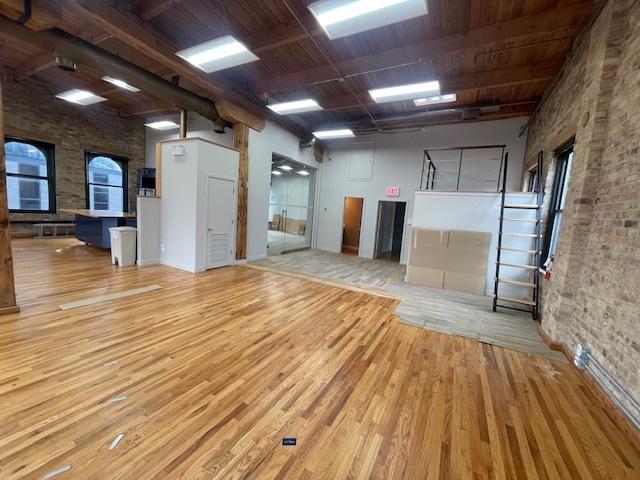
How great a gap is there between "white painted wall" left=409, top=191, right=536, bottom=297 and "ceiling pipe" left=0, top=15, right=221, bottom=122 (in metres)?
5.25

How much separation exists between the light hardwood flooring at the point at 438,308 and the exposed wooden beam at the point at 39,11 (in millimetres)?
5041

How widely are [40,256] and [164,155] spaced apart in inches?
134

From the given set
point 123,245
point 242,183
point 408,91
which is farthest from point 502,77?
point 123,245

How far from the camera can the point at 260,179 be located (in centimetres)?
668

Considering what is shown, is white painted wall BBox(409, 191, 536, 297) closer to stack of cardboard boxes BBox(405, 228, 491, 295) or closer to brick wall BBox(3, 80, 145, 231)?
stack of cardboard boxes BBox(405, 228, 491, 295)

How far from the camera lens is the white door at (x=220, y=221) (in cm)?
552

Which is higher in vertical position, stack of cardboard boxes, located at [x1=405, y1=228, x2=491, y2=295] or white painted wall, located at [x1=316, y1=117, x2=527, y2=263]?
white painted wall, located at [x1=316, y1=117, x2=527, y2=263]

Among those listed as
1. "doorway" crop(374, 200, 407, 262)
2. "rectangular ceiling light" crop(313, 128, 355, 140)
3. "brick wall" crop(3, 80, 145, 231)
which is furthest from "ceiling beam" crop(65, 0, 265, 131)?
"brick wall" crop(3, 80, 145, 231)

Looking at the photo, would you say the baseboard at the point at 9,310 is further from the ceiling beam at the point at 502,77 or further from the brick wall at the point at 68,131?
the ceiling beam at the point at 502,77

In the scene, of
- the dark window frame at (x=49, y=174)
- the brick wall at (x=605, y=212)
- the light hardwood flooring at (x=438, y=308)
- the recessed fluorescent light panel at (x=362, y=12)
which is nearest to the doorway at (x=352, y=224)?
the light hardwood flooring at (x=438, y=308)

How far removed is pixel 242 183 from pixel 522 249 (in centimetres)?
574

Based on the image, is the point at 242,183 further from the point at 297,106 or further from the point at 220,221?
the point at 297,106

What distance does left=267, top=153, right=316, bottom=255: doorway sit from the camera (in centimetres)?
871

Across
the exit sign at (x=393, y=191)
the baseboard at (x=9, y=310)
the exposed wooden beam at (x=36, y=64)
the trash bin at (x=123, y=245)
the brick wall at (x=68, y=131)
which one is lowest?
the baseboard at (x=9, y=310)
